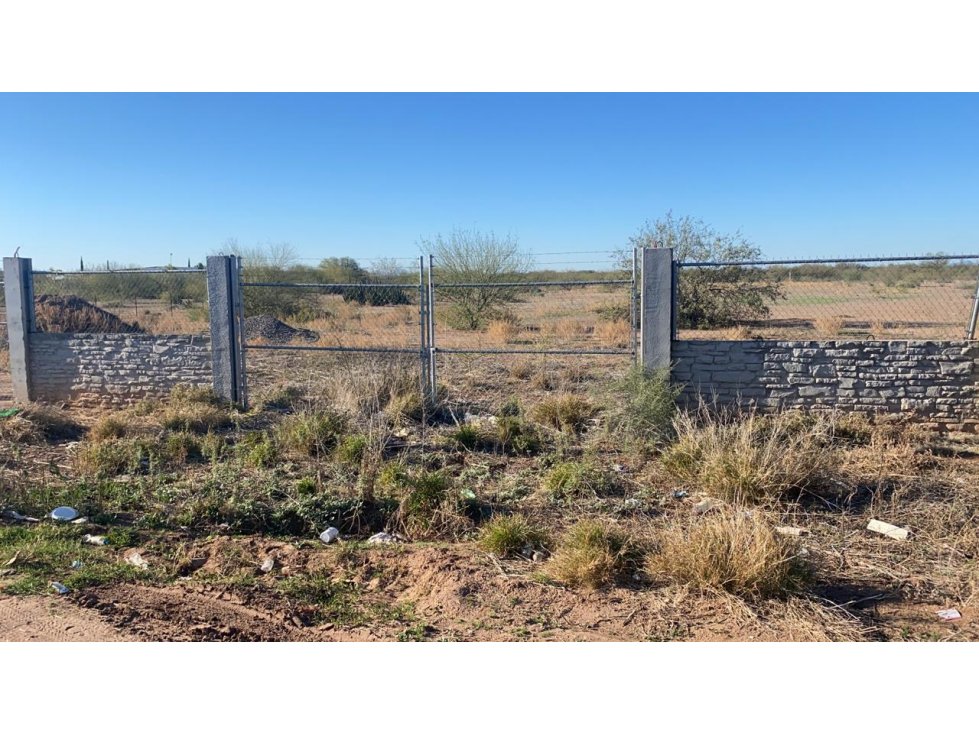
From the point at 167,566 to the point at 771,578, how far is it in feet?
13.4

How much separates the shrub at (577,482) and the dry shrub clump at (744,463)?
2.46ft

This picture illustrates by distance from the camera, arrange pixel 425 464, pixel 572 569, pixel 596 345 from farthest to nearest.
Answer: pixel 596 345, pixel 425 464, pixel 572 569

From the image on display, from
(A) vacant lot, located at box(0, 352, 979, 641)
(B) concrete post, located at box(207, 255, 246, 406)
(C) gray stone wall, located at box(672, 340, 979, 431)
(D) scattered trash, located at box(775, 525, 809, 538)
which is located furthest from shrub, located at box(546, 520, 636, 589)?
(B) concrete post, located at box(207, 255, 246, 406)

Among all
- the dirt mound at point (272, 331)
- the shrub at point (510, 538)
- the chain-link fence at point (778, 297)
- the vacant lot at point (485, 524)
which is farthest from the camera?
the dirt mound at point (272, 331)

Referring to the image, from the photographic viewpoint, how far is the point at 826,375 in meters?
8.52

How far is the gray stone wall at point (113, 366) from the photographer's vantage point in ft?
34.9

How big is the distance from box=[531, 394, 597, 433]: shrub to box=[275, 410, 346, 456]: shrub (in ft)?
7.99

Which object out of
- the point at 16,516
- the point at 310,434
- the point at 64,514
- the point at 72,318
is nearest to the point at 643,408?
the point at 310,434

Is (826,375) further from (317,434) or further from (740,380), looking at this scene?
(317,434)

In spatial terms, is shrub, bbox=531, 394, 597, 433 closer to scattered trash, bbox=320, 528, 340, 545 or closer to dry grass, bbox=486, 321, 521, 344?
scattered trash, bbox=320, 528, 340, 545

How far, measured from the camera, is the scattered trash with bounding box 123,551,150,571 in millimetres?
5079

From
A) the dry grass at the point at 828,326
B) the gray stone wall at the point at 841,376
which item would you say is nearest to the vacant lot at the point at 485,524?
the gray stone wall at the point at 841,376

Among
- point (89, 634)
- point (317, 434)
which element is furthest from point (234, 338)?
point (89, 634)

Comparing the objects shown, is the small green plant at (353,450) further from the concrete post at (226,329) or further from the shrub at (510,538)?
the concrete post at (226,329)
